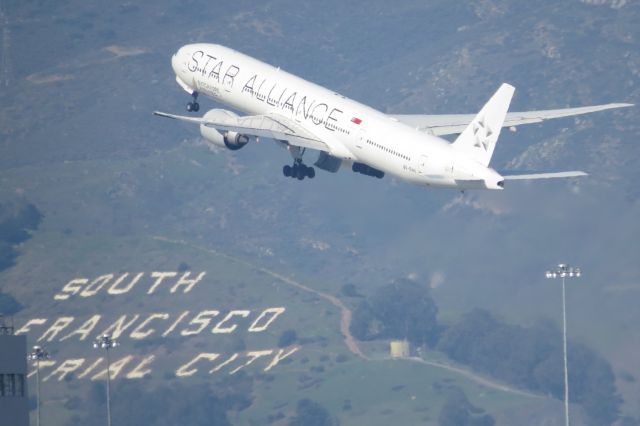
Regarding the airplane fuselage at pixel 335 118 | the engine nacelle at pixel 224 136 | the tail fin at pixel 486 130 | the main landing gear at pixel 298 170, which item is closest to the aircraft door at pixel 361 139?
the airplane fuselage at pixel 335 118

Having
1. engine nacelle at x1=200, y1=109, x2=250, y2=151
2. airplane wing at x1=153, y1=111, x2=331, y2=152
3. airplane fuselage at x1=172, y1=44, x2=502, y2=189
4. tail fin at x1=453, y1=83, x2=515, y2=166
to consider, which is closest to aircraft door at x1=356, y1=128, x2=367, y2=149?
airplane fuselage at x1=172, y1=44, x2=502, y2=189

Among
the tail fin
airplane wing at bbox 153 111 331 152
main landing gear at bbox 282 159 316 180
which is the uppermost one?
airplane wing at bbox 153 111 331 152

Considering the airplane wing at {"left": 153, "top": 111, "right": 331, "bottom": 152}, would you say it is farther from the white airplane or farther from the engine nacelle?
the engine nacelle

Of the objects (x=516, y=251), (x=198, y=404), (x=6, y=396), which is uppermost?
(x=516, y=251)

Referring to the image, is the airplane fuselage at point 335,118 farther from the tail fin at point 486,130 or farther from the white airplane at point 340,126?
the tail fin at point 486,130

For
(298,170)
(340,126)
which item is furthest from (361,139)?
(298,170)

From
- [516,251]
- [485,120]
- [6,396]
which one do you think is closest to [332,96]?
[485,120]

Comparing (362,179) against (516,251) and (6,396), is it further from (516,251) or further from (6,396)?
(6,396)
